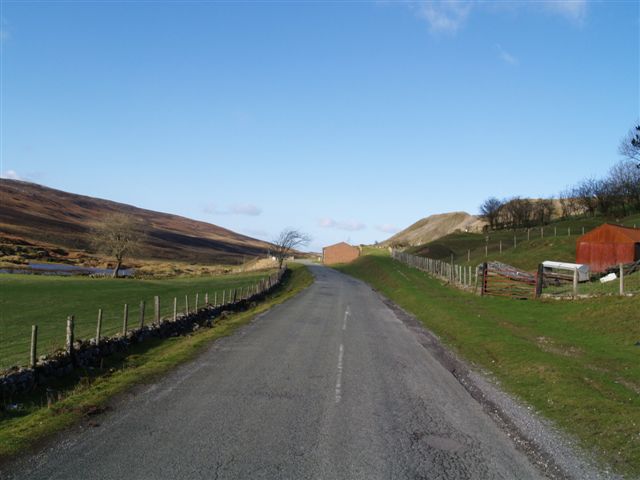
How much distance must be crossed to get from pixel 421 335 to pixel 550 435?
13148 millimetres

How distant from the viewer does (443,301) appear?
33094 millimetres

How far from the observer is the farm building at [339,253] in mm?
124125

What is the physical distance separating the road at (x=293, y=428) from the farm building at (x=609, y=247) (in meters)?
33.3

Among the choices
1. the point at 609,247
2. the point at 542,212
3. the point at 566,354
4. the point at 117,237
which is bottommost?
the point at 566,354

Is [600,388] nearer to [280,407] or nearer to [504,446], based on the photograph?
[504,446]

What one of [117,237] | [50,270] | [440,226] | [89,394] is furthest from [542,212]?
[89,394]

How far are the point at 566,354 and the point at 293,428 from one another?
1137cm

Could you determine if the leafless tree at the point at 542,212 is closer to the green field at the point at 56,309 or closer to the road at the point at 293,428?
the green field at the point at 56,309

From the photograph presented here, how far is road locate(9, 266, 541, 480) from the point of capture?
24.2ft

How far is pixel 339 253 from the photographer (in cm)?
12725

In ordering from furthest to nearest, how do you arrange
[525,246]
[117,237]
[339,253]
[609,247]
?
[339,253], [117,237], [525,246], [609,247]

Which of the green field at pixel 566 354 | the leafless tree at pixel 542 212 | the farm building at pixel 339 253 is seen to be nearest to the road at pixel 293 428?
the green field at pixel 566 354

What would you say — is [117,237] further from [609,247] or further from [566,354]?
[566,354]

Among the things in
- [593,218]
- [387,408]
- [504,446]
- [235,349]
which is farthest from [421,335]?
[593,218]
